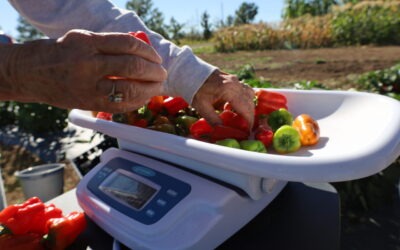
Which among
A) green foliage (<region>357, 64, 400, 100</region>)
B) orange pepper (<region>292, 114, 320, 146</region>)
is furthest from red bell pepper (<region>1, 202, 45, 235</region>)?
green foliage (<region>357, 64, 400, 100</region>)

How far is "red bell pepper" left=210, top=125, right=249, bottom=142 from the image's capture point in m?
1.02

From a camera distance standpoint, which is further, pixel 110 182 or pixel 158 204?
pixel 110 182

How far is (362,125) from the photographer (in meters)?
0.93

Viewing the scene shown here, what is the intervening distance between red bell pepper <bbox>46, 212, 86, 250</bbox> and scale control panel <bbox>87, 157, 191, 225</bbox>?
0.10 meters

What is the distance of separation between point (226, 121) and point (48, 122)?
168 inches

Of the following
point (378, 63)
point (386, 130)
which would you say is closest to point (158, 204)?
point (386, 130)

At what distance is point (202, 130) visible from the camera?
1.09 metres

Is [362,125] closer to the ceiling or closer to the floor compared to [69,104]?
closer to the floor

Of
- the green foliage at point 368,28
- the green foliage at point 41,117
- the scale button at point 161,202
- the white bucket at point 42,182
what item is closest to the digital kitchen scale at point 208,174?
the scale button at point 161,202

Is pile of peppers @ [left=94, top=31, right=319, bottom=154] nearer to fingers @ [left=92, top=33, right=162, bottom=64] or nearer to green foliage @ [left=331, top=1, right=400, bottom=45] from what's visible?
fingers @ [left=92, top=33, right=162, bottom=64]

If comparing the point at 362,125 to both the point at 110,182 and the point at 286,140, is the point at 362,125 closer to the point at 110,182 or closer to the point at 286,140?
the point at 286,140

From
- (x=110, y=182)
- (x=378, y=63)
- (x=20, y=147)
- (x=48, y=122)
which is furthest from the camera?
(x=378, y=63)

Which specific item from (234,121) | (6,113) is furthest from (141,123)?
(6,113)

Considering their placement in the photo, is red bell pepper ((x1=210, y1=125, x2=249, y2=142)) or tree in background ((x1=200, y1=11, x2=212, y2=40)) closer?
red bell pepper ((x1=210, y1=125, x2=249, y2=142))
